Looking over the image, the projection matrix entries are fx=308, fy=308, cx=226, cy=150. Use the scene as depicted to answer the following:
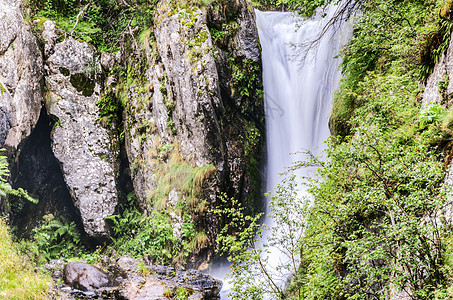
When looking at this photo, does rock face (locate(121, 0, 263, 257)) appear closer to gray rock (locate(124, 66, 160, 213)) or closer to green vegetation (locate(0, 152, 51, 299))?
gray rock (locate(124, 66, 160, 213))

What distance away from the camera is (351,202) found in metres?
3.04

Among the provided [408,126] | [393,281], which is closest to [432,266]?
[393,281]

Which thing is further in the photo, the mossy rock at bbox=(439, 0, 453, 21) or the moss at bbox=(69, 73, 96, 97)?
the moss at bbox=(69, 73, 96, 97)

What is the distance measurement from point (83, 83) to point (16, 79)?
1.82m

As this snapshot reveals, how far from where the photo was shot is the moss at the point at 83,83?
29.8ft

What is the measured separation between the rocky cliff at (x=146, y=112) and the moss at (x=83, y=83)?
1.1 inches

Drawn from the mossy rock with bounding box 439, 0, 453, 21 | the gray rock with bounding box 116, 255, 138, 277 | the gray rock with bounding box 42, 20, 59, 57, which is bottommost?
the gray rock with bounding box 116, 255, 138, 277

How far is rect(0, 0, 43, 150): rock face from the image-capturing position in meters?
7.22

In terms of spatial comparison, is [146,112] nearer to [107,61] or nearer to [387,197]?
[107,61]

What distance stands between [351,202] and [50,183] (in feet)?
30.3

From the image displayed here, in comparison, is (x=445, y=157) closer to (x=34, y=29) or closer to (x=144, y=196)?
(x=144, y=196)

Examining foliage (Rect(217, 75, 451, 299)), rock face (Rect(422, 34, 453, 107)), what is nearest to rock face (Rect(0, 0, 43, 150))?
foliage (Rect(217, 75, 451, 299))

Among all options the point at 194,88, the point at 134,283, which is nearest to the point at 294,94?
the point at 194,88

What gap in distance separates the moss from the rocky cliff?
3cm
